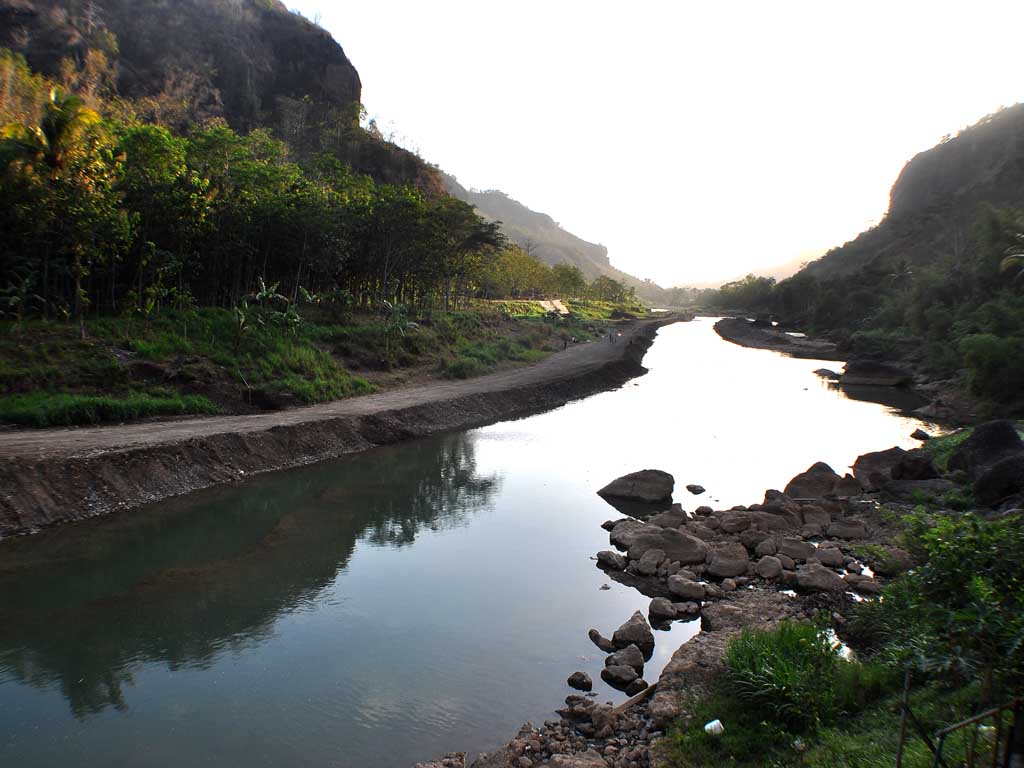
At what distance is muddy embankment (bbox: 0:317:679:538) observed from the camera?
→ 1750 centimetres

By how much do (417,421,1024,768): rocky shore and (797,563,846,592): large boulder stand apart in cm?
2

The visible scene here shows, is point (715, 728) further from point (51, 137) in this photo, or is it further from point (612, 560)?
point (51, 137)

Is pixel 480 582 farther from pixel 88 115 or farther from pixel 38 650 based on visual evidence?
pixel 88 115

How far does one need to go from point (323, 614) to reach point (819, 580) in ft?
34.8

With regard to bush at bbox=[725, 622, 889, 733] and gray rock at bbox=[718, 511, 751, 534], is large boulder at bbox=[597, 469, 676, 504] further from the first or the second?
bush at bbox=[725, 622, 889, 733]

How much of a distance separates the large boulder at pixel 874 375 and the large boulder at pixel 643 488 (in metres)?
38.8

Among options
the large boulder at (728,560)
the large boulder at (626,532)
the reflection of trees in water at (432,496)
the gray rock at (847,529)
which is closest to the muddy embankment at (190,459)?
the reflection of trees in water at (432,496)

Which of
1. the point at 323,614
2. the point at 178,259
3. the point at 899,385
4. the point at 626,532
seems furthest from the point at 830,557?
the point at 899,385

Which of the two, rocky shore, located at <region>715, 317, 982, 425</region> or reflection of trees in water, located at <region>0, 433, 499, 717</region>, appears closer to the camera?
reflection of trees in water, located at <region>0, 433, 499, 717</region>

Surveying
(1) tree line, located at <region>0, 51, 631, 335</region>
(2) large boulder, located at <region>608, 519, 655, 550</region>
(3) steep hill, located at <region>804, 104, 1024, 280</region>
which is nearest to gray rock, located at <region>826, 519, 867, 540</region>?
(2) large boulder, located at <region>608, 519, 655, 550</region>

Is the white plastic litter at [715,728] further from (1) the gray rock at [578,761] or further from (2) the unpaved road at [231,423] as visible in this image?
(2) the unpaved road at [231,423]

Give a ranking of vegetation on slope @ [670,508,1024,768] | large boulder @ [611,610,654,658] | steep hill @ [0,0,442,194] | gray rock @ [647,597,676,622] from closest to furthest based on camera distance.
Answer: vegetation on slope @ [670,508,1024,768] < large boulder @ [611,610,654,658] < gray rock @ [647,597,676,622] < steep hill @ [0,0,442,194]

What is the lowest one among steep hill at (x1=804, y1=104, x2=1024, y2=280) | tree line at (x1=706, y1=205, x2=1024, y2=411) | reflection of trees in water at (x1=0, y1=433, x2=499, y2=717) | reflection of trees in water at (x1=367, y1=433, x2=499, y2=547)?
reflection of trees in water at (x1=367, y1=433, x2=499, y2=547)

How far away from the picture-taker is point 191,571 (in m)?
15.7
